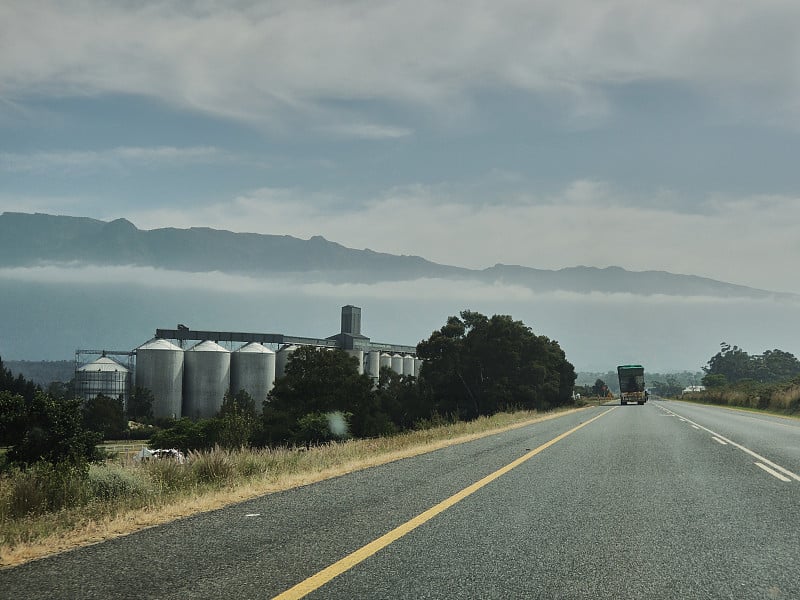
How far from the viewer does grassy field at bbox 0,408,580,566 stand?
22.0 feet

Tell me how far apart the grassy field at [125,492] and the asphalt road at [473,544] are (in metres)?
0.53

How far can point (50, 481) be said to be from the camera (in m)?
8.78

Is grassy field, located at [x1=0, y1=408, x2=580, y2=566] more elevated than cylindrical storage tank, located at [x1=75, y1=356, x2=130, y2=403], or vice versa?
grassy field, located at [x1=0, y1=408, x2=580, y2=566]

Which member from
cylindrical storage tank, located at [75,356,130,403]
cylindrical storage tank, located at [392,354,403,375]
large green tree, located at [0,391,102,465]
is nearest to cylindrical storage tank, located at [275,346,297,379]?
cylindrical storage tank, located at [75,356,130,403]

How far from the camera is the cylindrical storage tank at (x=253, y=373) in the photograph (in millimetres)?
122062

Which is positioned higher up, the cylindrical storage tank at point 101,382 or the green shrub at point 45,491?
the green shrub at point 45,491

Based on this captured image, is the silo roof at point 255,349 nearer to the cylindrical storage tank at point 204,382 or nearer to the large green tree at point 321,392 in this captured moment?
the cylindrical storage tank at point 204,382

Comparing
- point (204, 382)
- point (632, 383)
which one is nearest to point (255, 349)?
point (204, 382)

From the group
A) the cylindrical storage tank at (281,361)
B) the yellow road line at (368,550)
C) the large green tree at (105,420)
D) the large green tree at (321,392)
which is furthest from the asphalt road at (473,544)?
the cylindrical storage tank at (281,361)

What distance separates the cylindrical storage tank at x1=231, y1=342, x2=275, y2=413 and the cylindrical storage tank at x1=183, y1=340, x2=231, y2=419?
8.01 feet

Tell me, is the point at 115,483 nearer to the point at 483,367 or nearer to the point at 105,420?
the point at 483,367

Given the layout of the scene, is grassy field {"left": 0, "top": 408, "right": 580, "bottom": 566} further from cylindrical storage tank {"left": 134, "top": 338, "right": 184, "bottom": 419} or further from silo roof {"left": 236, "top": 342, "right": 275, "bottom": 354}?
silo roof {"left": 236, "top": 342, "right": 275, "bottom": 354}

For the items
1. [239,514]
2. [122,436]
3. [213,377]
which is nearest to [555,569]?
[239,514]

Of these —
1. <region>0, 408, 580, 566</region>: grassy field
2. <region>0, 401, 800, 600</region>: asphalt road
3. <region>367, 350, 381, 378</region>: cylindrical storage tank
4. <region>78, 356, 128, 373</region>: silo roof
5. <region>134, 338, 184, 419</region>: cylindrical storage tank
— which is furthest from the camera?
<region>367, 350, 381, 378</region>: cylindrical storage tank
